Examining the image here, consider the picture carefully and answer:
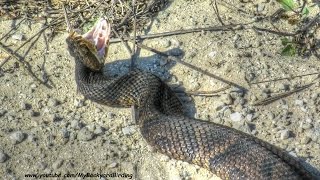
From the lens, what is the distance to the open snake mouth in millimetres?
6551

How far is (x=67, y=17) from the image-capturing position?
7.29 metres

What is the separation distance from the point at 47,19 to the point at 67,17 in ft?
1.01

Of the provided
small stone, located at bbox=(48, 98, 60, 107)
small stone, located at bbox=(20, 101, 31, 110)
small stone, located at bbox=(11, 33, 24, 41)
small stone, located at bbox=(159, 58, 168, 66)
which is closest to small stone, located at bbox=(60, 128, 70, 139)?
small stone, located at bbox=(48, 98, 60, 107)

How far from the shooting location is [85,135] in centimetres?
607

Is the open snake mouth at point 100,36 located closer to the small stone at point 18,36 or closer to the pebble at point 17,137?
the small stone at point 18,36

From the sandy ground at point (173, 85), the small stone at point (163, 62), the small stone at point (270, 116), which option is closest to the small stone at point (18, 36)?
the sandy ground at point (173, 85)

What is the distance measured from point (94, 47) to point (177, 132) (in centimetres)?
133

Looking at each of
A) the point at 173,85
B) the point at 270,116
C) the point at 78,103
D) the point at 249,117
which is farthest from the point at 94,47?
the point at 270,116

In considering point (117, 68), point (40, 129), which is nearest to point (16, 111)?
point (40, 129)

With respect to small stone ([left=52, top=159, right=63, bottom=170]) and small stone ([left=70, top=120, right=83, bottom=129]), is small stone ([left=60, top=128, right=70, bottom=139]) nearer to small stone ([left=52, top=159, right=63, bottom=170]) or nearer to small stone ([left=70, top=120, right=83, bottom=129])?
small stone ([left=70, top=120, right=83, bottom=129])

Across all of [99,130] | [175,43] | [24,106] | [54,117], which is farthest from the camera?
[175,43]

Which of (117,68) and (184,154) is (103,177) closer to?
(184,154)

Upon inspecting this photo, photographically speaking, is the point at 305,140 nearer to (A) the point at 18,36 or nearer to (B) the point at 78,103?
(B) the point at 78,103

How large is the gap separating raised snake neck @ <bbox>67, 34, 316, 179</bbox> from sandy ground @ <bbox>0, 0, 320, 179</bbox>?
0.42 ft
